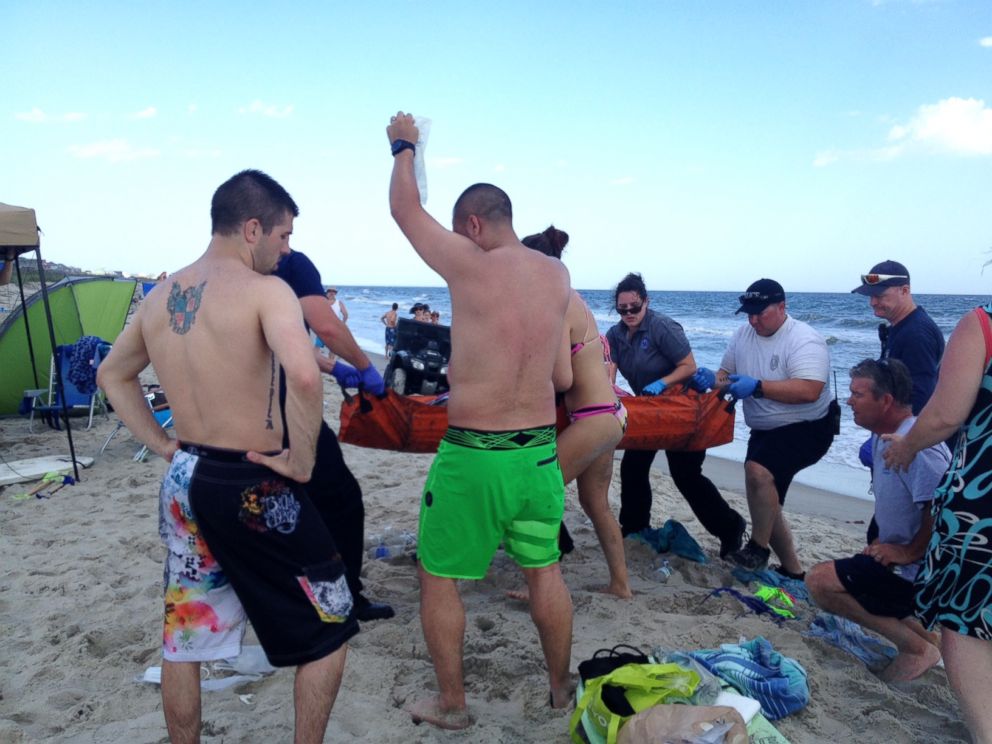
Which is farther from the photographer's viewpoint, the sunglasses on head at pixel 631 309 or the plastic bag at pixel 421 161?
the sunglasses on head at pixel 631 309

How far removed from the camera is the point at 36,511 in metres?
5.24

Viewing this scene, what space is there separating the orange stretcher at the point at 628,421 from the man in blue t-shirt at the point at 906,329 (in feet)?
3.37

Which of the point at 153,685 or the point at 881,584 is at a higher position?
the point at 881,584

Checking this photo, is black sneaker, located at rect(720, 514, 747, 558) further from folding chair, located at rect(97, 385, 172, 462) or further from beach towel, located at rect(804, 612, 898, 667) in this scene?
folding chair, located at rect(97, 385, 172, 462)

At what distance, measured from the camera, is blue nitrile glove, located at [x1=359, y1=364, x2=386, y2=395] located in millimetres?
3443

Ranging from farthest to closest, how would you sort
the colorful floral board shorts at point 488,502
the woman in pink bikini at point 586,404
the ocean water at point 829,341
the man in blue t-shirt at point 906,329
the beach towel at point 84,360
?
the ocean water at point 829,341 < the beach towel at point 84,360 < the man in blue t-shirt at point 906,329 < the woman in pink bikini at point 586,404 < the colorful floral board shorts at point 488,502

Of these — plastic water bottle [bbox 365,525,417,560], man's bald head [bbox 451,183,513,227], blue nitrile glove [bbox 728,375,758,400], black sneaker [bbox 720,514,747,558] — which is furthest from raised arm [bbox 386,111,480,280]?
black sneaker [bbox 720,514,747,558]

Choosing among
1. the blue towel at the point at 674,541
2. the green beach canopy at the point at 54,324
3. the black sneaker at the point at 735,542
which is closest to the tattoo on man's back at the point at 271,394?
the blue towel at the point at 674,541

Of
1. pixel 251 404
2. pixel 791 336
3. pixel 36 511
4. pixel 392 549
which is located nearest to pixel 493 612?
pixel 392 549

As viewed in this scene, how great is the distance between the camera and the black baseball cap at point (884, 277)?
4.21 metres

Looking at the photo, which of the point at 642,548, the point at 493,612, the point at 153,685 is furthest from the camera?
the point at 642,548

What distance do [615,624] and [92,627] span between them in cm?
244

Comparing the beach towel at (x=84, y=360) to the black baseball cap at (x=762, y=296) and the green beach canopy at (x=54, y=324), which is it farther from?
the black baseball cap at (x=762, y=296)

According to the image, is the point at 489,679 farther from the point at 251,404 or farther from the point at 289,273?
the point at 289,273
